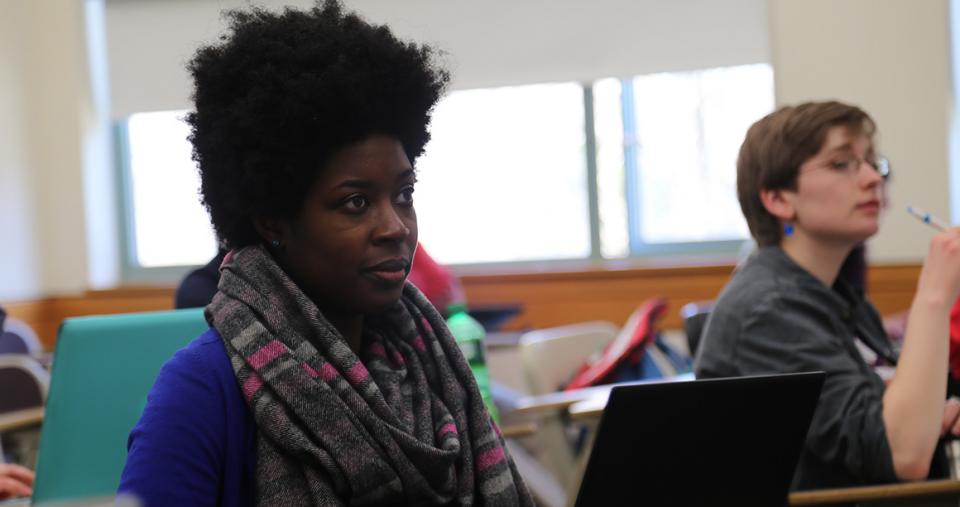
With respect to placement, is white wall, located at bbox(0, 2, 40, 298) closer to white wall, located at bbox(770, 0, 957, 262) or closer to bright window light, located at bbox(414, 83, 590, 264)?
bright window light, located at bbox(414, 83, 590, 264)

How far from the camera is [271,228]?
4.52 feet

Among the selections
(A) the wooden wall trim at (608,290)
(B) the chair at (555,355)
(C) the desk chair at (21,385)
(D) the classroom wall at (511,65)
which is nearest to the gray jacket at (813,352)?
(B) the chair at (555,355)

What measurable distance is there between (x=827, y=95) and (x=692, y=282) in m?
0.87

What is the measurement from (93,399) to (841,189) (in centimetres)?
133

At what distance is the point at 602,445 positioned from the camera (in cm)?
137

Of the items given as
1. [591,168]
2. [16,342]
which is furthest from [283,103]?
[591,168]

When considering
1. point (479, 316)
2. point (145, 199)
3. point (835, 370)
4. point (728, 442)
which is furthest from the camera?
point (145, 199)

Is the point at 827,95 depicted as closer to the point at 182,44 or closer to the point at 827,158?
the point at 827,158

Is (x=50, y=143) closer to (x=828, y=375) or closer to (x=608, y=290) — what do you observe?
(x=608, y=290)

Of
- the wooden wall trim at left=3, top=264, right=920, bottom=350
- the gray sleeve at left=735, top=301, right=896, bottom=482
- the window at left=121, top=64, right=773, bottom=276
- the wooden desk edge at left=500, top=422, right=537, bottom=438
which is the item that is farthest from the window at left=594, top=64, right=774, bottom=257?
the gray sleeve at left=735, top=301, right=896, bottom=482

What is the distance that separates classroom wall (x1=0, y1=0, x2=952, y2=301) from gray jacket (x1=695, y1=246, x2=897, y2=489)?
7.58 ft

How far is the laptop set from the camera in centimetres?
138

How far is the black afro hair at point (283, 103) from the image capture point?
1316 mm

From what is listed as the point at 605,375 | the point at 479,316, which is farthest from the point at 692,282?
the point at 605,375
